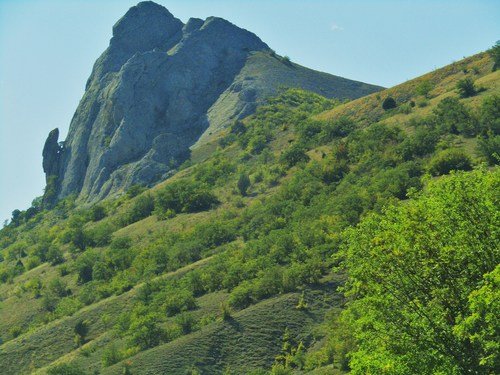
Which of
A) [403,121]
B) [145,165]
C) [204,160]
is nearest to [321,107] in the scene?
[204,160]

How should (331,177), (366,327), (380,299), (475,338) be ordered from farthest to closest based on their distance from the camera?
(331,177)
(366,327)
(380,299)
(475,338)

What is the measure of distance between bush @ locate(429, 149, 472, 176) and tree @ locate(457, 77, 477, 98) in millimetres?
17761

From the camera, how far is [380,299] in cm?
2256

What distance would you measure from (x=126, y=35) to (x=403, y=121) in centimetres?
12349

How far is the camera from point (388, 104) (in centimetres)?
9231

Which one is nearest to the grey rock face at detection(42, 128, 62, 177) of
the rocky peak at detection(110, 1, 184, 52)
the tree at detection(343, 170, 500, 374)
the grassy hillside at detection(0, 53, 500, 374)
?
the rocky peak at detection(110, 1, 184, 52)

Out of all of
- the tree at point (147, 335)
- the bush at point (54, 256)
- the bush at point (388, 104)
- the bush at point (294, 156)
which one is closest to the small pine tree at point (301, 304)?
the tree at point (147, 335)

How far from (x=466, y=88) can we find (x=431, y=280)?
62.4 meters

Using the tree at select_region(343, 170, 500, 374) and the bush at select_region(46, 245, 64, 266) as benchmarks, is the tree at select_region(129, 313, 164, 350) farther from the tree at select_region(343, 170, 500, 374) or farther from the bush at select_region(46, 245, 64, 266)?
the bush at select_region(46, 245, 64, 266)

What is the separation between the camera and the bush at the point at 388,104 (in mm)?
91938

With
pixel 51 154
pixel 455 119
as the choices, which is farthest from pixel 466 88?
pixel 51 154

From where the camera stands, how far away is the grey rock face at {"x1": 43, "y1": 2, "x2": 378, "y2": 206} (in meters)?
145

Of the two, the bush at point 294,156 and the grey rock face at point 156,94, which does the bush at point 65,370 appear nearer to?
the bush at point 294,156

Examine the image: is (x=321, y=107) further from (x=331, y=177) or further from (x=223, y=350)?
(x=223, y=350)
